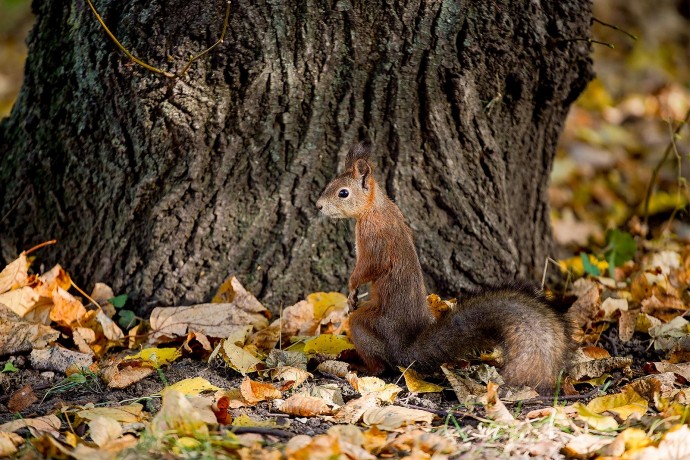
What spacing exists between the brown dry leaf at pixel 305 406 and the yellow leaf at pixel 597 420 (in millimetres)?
849

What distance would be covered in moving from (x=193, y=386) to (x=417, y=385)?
2.72 feet

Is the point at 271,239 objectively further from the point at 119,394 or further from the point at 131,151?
the point at 119,394

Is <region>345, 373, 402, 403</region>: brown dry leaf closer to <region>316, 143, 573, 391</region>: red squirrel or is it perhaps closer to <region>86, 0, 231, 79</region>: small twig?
<region>316, 143, 573, 391</region>: red squirrel

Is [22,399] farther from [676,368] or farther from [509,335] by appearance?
[676,368]

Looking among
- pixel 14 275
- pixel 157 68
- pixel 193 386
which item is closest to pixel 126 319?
pixel 14 275

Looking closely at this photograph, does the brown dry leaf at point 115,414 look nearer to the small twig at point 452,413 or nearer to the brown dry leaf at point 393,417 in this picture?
the brown dry leaf at point 393,417

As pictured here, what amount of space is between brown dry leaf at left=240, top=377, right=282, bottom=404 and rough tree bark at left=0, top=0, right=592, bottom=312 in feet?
2.92

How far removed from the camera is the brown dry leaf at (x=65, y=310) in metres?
3.72

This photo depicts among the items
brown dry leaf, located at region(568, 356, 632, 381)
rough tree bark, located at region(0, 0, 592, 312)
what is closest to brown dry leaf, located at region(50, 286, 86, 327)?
rough tree bark, located at region(0, 0, 592, 312)

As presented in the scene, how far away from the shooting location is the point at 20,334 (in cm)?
350

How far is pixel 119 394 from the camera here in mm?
3104

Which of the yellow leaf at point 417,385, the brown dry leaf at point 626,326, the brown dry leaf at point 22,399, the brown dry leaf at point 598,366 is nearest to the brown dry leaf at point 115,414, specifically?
the brown dry leaf at point 22,399

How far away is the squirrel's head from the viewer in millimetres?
3469

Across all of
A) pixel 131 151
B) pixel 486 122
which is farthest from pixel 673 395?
pixel 131 151
